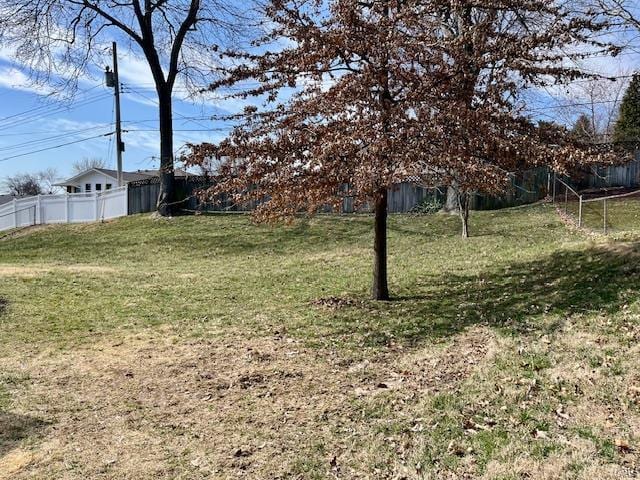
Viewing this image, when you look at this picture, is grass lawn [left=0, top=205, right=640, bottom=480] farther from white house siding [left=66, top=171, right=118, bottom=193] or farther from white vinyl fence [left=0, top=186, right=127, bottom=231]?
white house siding [left=66, top=171, right=118, bottom=193]

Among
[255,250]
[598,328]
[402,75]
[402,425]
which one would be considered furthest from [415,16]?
[255,250]

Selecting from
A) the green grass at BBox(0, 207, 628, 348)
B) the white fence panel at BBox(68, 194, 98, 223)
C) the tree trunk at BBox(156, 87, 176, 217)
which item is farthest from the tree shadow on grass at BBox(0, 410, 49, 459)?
the white fence panel at BBox(68, 194, 98, 223)

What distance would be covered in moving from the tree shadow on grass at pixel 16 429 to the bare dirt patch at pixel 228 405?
4.7 inches

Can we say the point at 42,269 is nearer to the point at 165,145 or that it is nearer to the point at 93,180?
the point at 165,145

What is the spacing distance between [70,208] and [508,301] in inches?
731

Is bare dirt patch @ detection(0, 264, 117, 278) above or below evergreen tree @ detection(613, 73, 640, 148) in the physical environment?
below

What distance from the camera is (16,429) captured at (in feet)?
13.6

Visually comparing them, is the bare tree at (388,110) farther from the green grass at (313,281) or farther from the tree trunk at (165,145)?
the tree trunk at (165,145)

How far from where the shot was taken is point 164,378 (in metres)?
5.12

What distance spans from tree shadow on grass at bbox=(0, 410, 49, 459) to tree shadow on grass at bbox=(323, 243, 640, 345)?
313 cm

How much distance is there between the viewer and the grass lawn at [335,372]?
3.41m

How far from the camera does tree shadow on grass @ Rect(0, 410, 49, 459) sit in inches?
154

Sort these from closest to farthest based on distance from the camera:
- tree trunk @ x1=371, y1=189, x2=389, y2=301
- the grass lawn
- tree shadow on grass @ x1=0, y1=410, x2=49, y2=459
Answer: the grass lawn
tree shadow on grass @ x1=0, y1=410, x2=49, y2=459
tree trunk @ x1=371, y1=189, x2=389, y2=301

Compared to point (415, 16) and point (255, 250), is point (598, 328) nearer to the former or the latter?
point (415, 16)
